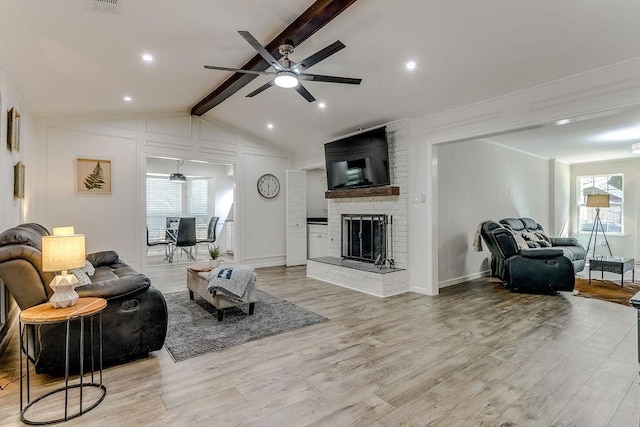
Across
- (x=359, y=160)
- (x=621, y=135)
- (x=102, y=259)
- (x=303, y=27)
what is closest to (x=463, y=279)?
(x=359, y=160)

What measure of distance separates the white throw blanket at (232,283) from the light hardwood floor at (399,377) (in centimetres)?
68

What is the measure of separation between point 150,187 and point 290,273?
543 cm

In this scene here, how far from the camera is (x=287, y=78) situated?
3.06 m

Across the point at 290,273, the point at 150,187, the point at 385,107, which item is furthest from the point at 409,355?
the point at 150,187

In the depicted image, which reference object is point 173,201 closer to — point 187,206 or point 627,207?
point 187,206

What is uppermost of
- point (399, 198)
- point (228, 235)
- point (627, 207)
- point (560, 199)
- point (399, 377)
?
point (560, 199)

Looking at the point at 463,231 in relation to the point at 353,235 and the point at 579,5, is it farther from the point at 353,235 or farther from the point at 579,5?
the point at 579,5

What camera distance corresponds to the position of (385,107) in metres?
4.70

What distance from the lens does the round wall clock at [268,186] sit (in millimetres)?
7098

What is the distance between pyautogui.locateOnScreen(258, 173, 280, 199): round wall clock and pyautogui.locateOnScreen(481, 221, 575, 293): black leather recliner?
4326 mm

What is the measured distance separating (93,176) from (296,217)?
12.5ft

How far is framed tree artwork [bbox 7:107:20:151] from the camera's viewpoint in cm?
329

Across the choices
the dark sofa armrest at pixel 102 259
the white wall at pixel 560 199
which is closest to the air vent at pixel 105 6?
the dark sofa armrest at pixel 102 259

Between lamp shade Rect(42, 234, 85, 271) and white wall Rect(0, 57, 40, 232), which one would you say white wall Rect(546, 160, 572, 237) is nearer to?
lamp shade Rect(42, 234, 85, 271)
